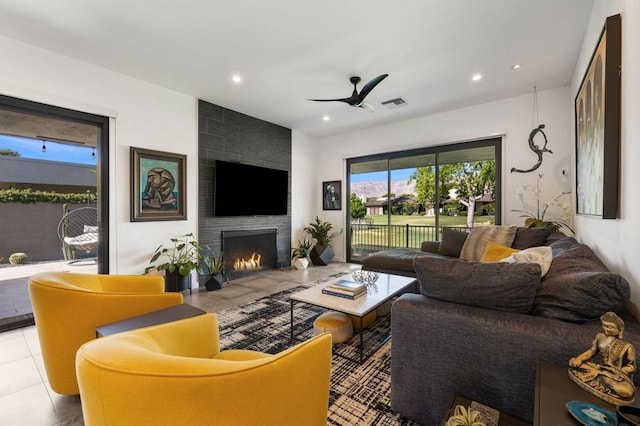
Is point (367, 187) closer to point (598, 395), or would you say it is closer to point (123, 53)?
point (123, 53)

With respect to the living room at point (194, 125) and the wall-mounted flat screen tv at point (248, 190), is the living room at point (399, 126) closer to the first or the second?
the living room at point (194, 125)

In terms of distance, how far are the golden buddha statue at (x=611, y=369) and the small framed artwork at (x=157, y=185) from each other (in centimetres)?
414

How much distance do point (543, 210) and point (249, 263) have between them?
4629mm

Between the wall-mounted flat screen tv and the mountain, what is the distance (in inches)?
63.6

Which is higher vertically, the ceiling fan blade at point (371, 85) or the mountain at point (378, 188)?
the ceiling fan blade at point (371, 85)

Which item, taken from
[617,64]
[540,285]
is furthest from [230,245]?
[617,64]

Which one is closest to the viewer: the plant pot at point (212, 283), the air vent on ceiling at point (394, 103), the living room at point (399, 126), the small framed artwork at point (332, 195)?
the living room at point (399, 126)

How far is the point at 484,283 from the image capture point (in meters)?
1.31

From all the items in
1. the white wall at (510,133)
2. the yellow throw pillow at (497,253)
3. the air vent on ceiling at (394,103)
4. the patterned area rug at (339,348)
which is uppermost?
the air vent on ceiling at (394,103)

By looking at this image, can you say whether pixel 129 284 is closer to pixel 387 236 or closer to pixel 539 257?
pixel 539 257

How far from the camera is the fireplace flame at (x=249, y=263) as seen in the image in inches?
185

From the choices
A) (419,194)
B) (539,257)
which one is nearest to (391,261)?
(539,257)

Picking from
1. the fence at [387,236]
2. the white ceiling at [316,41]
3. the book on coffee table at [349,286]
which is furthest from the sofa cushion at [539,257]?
the fence at [387,236]

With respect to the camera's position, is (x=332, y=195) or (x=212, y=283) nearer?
(x=212, y=283)
